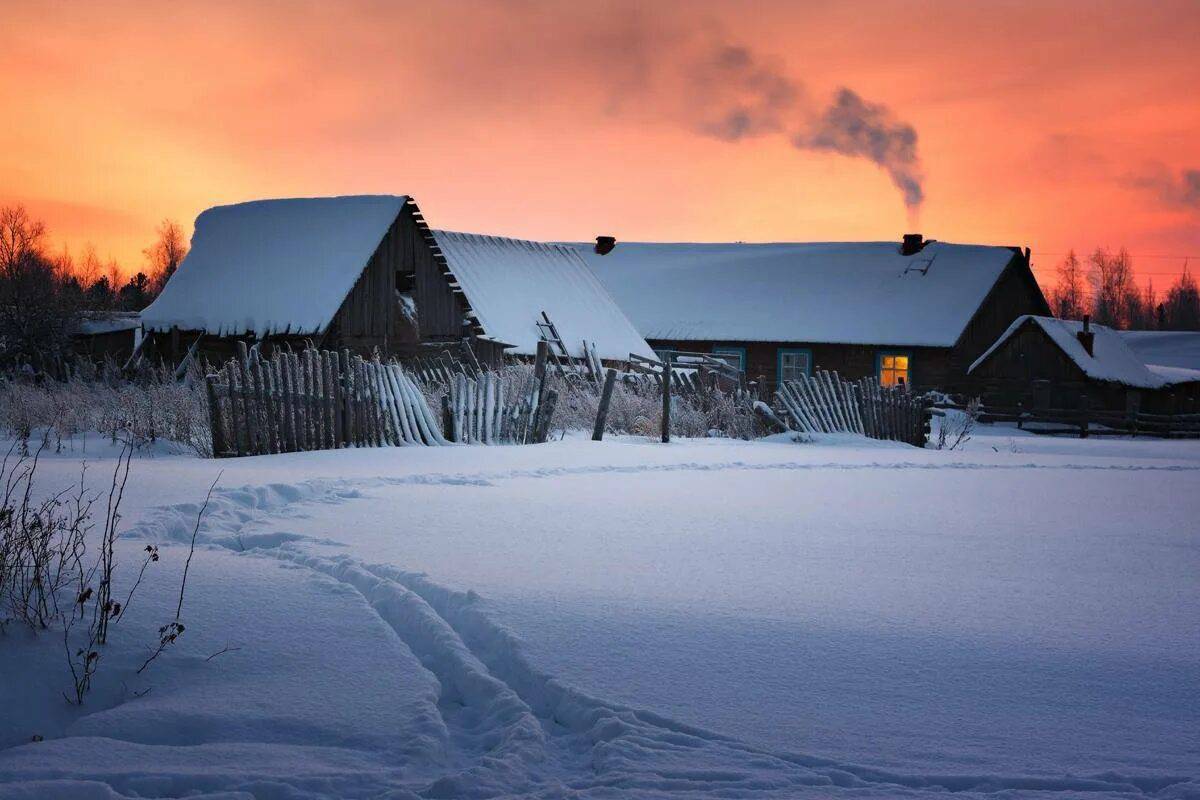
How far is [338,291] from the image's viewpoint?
22.9 metres

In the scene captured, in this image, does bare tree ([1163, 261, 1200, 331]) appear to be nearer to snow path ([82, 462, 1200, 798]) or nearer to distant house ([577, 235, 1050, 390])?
distant house ([577, 235, 1050, 390])

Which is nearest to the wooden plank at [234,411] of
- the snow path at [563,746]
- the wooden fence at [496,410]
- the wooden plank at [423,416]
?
the wooden plank at [423,416]

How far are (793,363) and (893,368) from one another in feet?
11.0

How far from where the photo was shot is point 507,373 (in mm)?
18938

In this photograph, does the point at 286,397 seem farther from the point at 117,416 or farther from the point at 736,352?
the point at 736,352

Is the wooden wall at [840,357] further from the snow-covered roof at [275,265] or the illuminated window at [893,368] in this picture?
the snow-covered roof at [275,265]

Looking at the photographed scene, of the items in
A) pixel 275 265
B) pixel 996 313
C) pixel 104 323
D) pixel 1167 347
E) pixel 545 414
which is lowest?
pixel 545 414

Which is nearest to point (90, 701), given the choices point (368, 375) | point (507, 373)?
point (368, 375)

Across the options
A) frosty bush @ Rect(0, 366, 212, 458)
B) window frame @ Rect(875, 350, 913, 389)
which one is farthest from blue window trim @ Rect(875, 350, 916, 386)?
frosty bush @ Rect(0, 366, 212, 458)

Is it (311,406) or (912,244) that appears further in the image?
(912,244)

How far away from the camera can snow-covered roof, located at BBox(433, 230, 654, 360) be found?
27164mm

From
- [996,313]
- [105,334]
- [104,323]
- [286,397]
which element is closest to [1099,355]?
[996,313]

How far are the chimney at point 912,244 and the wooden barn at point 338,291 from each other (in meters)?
16.7

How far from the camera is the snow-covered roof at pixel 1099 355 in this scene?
33.4 m
